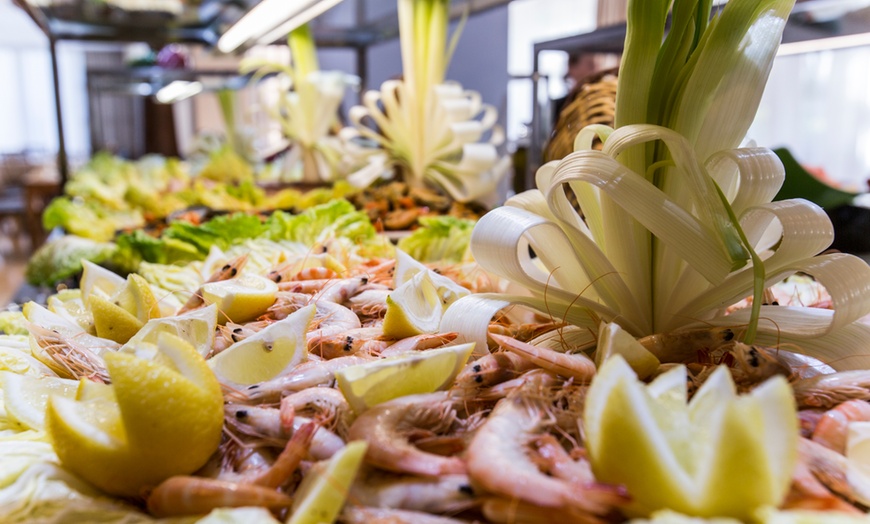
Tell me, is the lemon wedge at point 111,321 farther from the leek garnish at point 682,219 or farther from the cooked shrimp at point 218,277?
the leek garnish at point 682,219

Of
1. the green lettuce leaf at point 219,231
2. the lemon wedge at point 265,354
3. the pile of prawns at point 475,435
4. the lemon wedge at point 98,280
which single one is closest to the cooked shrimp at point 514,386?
the pile of prawns at point 475,435

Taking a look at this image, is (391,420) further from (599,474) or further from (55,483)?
(55,483)

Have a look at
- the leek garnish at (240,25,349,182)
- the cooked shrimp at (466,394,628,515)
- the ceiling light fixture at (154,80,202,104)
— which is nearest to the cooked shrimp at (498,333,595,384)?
the cooked shrimp at (466,394,628,515)

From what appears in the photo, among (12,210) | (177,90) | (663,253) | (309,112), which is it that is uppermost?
(177,90)

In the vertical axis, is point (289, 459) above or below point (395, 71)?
below

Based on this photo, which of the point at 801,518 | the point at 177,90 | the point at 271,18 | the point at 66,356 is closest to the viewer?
the point at 801,518

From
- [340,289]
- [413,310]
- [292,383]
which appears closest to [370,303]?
[340,289]

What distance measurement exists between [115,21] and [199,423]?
367cm

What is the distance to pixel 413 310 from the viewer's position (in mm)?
1408

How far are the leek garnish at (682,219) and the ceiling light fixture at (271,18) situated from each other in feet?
5.38

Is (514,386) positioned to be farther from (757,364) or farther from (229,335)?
(229,335)

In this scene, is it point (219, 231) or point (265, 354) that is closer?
point (265, 354)

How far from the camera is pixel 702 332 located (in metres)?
1.20

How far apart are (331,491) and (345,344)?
523 mm
